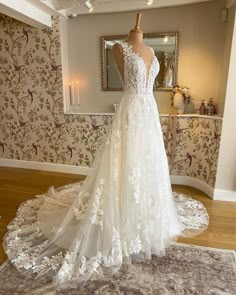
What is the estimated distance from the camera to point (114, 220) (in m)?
1.68

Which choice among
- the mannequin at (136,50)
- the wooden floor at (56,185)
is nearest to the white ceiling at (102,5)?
the mannequin at (136,50)

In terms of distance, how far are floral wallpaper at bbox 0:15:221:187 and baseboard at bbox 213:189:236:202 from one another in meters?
0.28

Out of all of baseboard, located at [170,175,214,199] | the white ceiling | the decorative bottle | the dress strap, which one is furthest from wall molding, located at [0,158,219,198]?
the white ceiling

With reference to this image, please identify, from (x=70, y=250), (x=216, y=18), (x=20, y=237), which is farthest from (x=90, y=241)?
(x=216, y=18)

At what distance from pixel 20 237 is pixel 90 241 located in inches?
27.0

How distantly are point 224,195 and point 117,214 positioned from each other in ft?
5.08

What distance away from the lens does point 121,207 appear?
1.71 metres

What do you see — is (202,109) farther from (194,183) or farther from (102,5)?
(102,5)

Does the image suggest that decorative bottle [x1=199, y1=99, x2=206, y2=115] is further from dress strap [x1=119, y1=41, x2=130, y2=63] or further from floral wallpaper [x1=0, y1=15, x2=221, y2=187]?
dress strap [x1=119, y1=41, x2=130, y2=63]

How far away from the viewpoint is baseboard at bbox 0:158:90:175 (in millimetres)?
3531

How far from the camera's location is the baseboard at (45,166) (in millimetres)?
3531

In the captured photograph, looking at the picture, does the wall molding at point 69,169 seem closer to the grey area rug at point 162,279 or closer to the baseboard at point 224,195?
the baseboard at point 224,195

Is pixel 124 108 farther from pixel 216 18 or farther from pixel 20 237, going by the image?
pixel 216 18

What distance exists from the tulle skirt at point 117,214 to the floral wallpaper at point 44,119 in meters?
1.29
